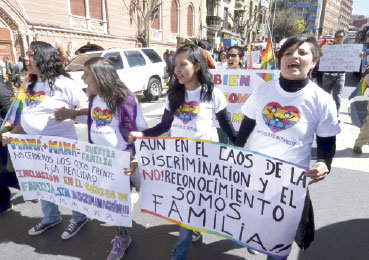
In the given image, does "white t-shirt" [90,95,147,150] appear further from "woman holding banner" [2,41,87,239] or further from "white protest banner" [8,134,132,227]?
"woman holding banner" [2,41,87,239]

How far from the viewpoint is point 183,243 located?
84.3 inches

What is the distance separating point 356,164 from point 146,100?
7.28 m

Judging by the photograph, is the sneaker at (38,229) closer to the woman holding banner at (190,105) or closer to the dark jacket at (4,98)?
the dark jacket at (4,98)

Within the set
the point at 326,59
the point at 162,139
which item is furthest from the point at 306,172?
the point at 326,59

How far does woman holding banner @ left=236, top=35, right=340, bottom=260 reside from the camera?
1596mm

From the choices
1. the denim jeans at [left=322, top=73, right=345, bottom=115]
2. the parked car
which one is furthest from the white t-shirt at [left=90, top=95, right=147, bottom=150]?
the parked car

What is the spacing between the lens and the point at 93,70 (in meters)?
2.13

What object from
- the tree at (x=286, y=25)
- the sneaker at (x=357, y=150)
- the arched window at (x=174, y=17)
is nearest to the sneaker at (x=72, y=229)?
the sneaker at (x=357, y=150)

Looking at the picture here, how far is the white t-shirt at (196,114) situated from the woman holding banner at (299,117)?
1.70 feet

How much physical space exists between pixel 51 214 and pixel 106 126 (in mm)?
1334

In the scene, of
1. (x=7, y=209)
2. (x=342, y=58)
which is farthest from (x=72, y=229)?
(x=342, y=58)

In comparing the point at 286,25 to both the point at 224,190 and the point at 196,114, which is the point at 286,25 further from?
the point at 224,190

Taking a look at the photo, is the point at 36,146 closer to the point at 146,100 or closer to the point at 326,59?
the point at 326,59

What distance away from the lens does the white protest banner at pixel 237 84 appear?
412cm
